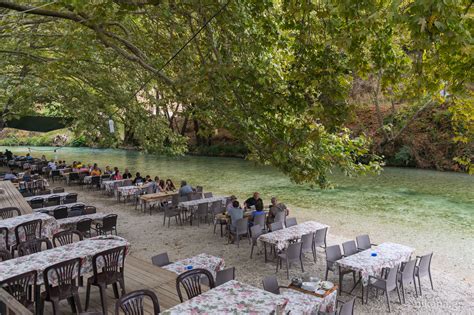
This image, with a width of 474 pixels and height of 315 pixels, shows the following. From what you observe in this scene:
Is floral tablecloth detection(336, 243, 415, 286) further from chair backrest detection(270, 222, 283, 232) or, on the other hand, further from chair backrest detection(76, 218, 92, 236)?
chair backrest detection(76, 218, 92, 236)

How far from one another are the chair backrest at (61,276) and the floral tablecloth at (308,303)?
3014 millimetres

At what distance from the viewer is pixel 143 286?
19.9 feet

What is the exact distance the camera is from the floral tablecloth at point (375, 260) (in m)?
7.23

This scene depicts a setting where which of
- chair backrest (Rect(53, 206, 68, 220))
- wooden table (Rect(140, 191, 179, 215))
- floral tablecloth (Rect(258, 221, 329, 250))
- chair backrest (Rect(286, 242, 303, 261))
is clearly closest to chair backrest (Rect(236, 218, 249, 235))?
floral tablecloth (Rect(258, 221, 329, 250))

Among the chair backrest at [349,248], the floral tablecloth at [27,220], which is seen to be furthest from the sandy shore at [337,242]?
the floral tablecloth at [27,220]

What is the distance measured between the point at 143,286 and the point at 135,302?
1676mm

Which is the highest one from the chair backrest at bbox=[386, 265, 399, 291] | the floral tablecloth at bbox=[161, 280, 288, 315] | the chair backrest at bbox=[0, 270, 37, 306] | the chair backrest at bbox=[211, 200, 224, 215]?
the floral tablecloth at bbox=[161, 280, 288, 315]

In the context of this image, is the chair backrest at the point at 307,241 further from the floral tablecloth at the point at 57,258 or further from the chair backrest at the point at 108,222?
the chair backrest at the point at 108,222

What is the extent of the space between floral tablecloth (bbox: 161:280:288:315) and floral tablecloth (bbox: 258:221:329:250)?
489 centimetres

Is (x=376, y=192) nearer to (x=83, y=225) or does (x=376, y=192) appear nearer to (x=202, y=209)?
(x=202, y=209)

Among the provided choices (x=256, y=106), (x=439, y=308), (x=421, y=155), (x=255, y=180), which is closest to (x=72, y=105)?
(x=255, y=180)

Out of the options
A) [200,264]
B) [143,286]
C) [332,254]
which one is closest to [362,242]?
[332,254]

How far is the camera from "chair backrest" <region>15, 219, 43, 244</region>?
7498mm

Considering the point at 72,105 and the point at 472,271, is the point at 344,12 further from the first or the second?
the point at 72,105
